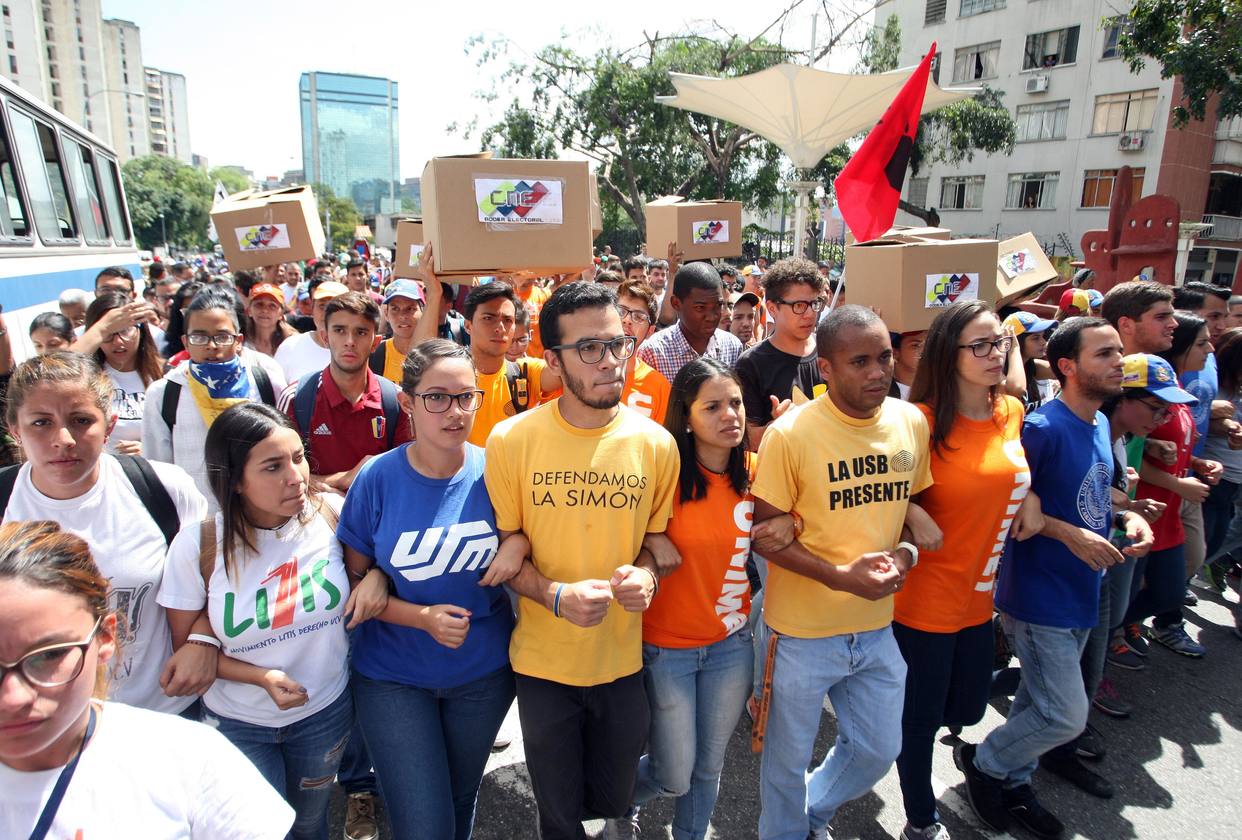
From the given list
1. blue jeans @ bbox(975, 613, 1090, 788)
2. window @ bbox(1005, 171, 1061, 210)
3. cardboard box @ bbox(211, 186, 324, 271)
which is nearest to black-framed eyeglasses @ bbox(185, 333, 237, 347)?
cardboard box @ bbox(211, 186, 324, 271)

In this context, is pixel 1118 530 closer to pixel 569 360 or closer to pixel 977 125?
pixel 569 360

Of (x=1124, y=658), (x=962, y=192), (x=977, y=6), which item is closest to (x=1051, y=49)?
(x=977, y=6)

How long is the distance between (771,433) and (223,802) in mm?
1859

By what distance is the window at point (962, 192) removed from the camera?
33719mm

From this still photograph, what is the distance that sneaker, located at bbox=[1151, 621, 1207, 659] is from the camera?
4.53 metres

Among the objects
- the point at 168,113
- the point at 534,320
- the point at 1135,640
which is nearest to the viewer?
the point at 1135,640

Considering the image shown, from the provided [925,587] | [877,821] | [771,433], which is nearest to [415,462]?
[771,433]

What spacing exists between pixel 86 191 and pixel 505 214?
7.75 m

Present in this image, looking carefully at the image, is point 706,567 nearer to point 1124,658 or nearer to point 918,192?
point 1124,658

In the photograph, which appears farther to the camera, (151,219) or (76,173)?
(151,219)

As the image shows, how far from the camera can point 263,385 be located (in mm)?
3498

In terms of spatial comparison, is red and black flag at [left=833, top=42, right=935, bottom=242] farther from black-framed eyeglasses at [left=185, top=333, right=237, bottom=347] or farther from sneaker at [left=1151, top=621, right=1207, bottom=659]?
black-framed eyeglasses at [left=185, top=333, right=237, bottom=347]

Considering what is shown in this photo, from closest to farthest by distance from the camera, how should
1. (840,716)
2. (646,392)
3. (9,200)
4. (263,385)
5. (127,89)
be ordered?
(840,716) → (263,385) → (646,392) → (9,200) → (127,89)

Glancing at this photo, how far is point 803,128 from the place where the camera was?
13.7 meters
